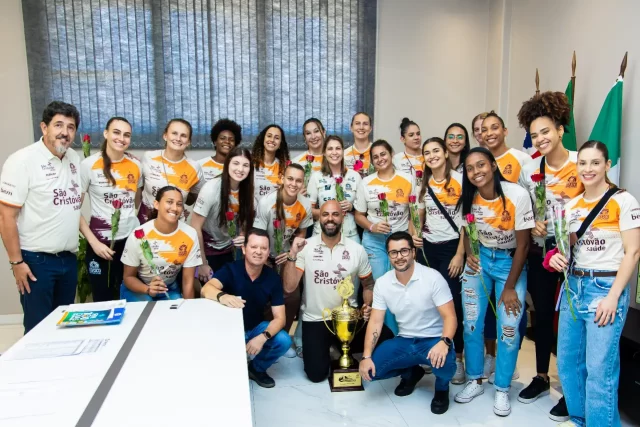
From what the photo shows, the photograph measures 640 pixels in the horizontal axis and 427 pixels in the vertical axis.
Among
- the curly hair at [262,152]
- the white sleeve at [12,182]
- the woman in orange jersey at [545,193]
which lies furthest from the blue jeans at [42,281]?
the woman in orange jersey at [545,193]

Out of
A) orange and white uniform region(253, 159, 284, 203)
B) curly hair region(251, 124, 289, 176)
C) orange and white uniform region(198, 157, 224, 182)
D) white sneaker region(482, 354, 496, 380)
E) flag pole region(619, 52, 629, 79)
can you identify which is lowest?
white sneaker region(482, 354, 496, 380)

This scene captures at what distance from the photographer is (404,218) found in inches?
144

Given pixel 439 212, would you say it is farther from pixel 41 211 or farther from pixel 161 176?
pixel 41 211

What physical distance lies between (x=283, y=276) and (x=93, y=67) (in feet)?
9.04

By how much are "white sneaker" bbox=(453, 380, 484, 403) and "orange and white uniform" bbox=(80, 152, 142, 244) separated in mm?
2381

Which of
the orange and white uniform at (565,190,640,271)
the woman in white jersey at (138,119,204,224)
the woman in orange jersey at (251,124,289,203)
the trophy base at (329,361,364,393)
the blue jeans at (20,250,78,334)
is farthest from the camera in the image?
the woman in orange jersey at (251,124,289,203)

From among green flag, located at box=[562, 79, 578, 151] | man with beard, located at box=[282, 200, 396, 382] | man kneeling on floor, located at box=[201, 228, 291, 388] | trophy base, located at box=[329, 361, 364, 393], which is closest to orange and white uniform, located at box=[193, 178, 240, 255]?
man kneeling on floor, located at box=[201, 228, 291, 388]

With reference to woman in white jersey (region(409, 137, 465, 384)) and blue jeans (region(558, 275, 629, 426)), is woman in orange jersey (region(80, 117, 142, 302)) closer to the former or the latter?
woman in white jersey (region(409, 137, 465, 384))

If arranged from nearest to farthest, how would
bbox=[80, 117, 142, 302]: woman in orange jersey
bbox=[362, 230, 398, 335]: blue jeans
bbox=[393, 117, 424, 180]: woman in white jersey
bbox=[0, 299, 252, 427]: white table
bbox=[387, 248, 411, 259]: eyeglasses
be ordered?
bbox=[0, 299, 252, 427]: white table, bbox=[387, 248, 411, 259]: eyeglasses, bbox=[80, 117, 142, 302]: woman in orange jersey, bbox=[362, 230, 398, 335]: blue jeans, bbox=[393, 117, 424, 180]: woman in white jersey

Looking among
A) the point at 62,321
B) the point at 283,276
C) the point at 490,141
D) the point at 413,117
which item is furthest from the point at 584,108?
the point at 62,321

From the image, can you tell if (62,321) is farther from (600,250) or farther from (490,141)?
(490,141)

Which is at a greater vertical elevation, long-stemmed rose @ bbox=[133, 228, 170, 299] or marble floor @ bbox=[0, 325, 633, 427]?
long-stemmed rose @ bbox=[133, 228, 170, 299]

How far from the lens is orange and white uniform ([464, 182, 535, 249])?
284cm

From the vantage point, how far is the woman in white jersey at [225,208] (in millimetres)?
3467
